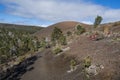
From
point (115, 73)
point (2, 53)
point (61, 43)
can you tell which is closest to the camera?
point (115, 73)

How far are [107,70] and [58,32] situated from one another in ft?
223

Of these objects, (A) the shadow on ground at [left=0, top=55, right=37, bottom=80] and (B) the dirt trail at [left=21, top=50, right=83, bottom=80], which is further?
(A) the shadow on ground at [left=0, top=55, right=37, bottom=80]

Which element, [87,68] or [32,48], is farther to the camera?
[32,48]

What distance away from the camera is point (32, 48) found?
368ft

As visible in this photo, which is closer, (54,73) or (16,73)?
(54,73)

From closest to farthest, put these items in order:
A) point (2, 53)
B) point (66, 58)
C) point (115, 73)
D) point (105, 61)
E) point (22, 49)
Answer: point (115, 73)
point (105, 61)
point (66, 58)
point (2, 53)
point (22, 49)

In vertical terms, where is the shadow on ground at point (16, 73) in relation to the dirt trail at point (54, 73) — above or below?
below

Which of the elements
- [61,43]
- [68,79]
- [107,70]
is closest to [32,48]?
[61,43]

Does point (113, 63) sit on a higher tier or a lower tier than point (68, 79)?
higher

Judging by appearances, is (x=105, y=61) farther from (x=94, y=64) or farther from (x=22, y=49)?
(x=22, y=49)

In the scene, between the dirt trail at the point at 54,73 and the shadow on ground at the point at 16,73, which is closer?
the dirt trail at the point at 54,73

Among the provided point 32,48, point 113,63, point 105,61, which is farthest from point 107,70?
point 32,48

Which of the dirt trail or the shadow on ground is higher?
the dirt trail

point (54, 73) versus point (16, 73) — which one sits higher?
point (54, 73)
